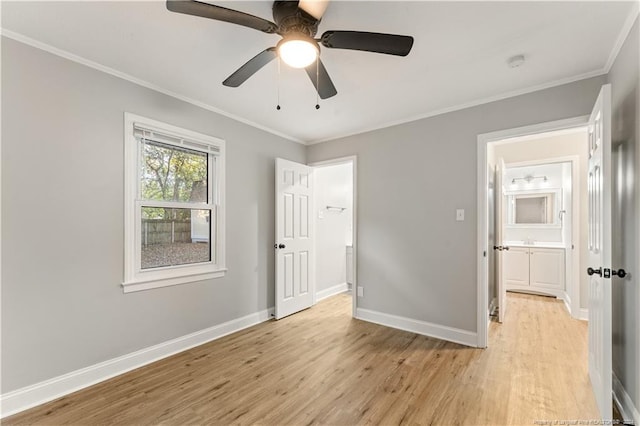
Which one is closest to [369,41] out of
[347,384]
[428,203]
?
[428,203]

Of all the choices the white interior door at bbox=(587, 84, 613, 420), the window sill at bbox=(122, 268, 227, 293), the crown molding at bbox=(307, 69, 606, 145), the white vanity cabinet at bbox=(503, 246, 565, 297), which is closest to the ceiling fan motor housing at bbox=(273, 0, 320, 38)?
the white interior door at bbox=(587, 84, 613, 420)

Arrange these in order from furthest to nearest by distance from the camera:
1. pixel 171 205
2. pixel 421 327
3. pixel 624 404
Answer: pixel 421 327
pixel 171 205
pixel 624 404

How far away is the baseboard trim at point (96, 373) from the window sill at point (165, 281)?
1.74 feet

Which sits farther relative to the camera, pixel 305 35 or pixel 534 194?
pixel 534 194

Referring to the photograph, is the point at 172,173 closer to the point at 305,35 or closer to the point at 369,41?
the point at 305,35

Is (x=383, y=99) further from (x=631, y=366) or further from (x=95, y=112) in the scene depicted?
(x=631, y=366)

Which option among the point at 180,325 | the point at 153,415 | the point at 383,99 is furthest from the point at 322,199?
the point at 153,415

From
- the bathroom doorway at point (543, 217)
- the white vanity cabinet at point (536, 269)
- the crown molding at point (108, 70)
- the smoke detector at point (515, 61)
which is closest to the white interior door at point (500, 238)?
the bathroom doorway at point (543, 217)

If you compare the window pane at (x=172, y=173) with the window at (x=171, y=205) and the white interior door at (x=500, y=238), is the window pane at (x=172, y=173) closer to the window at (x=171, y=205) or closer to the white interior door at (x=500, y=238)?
the window at (x=171, y=205)

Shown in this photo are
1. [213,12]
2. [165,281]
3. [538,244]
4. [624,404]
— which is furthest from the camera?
[538,244]

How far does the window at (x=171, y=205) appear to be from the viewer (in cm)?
253

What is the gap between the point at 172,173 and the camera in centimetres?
291

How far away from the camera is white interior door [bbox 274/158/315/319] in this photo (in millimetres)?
3780

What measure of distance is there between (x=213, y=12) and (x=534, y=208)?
6174mm
